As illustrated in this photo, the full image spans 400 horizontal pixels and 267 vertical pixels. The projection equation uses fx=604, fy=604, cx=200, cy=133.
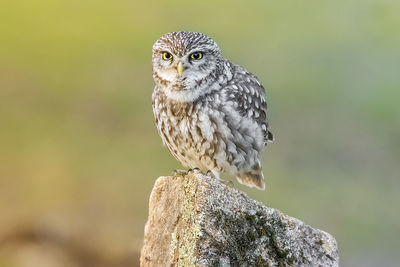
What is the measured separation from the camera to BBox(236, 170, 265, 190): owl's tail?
14.9 feet

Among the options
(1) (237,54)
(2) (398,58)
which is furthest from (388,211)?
(1) (237,54)

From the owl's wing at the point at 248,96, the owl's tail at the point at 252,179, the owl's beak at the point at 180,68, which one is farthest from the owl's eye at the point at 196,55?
the owl's tail at the point at 252,179

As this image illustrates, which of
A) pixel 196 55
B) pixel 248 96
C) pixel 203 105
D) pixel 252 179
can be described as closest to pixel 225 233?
pixel 203 105

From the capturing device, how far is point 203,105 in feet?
12.7

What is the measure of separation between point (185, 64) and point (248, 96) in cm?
59

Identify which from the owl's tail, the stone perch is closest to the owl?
the owl's tail

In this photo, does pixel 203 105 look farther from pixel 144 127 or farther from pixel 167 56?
pixel 144 127

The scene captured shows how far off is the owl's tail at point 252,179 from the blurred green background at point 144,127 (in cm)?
113

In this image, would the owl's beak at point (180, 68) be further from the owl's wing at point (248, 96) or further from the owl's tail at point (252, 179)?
the owl's tail at point (252, 179)

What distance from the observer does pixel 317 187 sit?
6.20 m

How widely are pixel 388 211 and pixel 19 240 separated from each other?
3799 mm

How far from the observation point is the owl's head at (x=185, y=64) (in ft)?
12.1

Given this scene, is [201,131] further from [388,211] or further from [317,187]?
[388,211]

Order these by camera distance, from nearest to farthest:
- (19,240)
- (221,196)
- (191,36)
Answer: (221,196)
(191,36)
(19,240)
